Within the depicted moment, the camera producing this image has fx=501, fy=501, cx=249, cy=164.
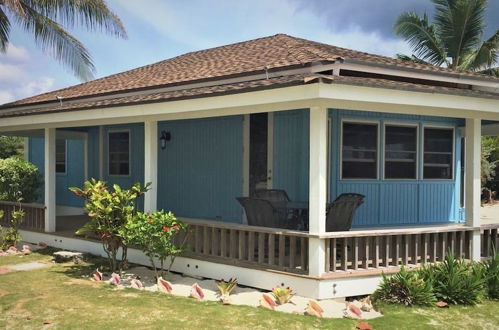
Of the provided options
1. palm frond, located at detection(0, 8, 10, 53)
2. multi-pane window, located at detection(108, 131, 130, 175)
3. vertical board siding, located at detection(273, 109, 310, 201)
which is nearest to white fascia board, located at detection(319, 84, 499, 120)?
vertical board siding, located at detection(273, 109, 310, 201)

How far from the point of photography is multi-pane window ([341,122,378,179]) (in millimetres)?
9352

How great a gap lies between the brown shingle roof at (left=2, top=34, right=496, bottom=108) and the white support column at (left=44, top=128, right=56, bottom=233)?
1.37 m

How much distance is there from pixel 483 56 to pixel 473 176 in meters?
16.9

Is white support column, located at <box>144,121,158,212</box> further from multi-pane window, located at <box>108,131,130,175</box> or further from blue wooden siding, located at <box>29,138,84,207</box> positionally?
blue wooden siding, located at <box>29,138,84,207</box>

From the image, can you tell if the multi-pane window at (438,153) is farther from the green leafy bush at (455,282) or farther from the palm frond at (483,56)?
the palm frond at (483,56)

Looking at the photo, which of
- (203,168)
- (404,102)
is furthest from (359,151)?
(203,168)

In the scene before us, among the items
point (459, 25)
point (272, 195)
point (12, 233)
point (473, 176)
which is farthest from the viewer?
point (459, 25)

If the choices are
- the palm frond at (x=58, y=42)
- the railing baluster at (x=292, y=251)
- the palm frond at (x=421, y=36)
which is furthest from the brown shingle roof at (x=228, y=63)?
the palm frond at (x=421, y=36)

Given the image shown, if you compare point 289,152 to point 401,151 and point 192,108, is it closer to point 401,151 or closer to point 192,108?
point 401,151

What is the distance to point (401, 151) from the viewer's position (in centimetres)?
999

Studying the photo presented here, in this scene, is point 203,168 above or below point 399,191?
above

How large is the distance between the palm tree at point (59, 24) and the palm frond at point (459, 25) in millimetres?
15822

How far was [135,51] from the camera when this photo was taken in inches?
751

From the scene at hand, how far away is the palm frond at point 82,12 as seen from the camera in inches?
502
